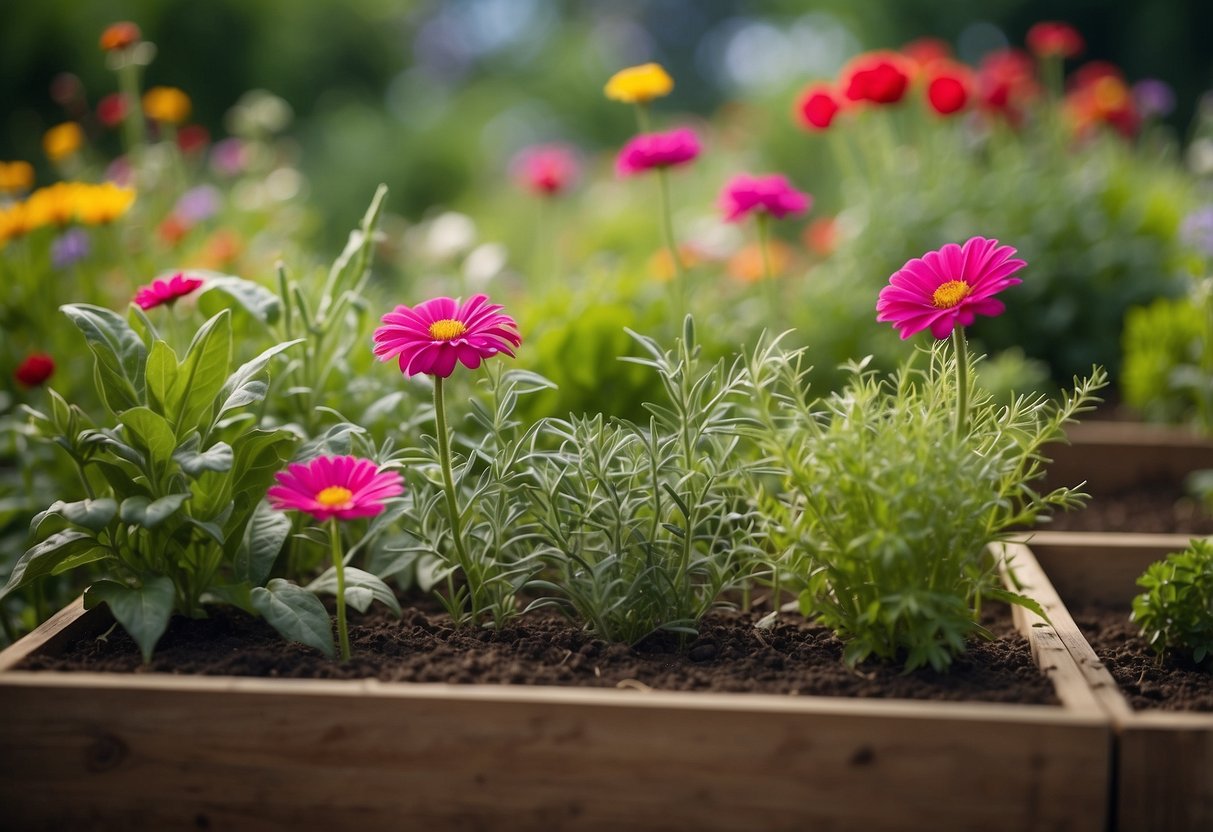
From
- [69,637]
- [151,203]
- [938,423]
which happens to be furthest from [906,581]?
[151,203]

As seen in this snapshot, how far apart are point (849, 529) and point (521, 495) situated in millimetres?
433

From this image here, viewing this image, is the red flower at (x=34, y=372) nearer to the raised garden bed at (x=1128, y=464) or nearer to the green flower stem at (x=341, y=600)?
the green flower stem at (x=341, y=600)

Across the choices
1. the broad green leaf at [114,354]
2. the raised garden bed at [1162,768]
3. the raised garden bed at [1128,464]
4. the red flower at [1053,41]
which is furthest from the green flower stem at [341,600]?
the red flower at [1053,41]

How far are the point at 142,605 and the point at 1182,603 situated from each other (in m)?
1.29

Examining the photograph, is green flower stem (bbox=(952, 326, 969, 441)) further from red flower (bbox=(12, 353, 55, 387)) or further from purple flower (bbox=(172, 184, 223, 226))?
purple flower (bbox=(172, 184, 223, 226))

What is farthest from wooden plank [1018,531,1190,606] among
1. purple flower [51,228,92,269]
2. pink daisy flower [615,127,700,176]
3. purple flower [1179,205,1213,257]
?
purple flower [51,228,92,269]

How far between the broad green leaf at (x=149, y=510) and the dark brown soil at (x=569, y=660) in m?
0.18

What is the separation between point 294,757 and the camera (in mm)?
1222

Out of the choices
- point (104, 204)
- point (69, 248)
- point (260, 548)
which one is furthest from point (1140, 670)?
point (69, 248)

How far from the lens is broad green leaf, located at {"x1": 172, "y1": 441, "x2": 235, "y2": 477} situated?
4.15ft

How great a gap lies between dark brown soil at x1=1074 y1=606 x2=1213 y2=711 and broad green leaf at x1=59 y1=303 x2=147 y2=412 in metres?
1.29

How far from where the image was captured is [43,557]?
1376 mm

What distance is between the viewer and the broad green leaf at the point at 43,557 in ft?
4.43

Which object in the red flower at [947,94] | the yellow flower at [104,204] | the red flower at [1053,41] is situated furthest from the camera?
the red flower at [1053,41]
